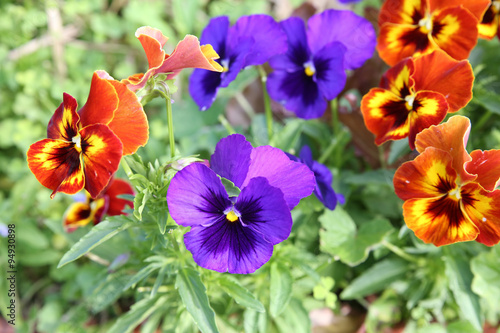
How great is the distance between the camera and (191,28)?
2113 mm

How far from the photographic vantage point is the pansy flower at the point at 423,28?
1118 mm

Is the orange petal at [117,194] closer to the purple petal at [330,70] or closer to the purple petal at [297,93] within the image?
the purple petal at [297,93]

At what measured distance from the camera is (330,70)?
1188mm

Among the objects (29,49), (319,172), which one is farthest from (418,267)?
(29,49)

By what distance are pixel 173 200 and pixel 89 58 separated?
1680 millimetres

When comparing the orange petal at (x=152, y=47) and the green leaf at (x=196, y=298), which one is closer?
the orange petal at (x=152, y=47)

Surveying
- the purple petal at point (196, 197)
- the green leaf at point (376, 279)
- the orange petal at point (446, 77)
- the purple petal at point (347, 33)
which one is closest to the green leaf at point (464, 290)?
the green leaf at point (376, 279)

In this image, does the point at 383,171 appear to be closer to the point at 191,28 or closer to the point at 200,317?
the point at 200,317

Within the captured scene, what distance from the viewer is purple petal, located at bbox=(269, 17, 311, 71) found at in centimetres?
123

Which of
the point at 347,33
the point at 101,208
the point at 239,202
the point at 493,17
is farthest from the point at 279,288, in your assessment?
the point at 493,17

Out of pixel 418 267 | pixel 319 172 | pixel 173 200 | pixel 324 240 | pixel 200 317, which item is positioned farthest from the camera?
pixel 418 267

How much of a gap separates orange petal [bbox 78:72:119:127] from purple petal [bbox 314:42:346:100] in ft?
1.97

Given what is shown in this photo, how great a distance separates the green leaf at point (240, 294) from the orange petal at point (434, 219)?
1.26ft

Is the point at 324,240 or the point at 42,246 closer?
the point at 324,240
